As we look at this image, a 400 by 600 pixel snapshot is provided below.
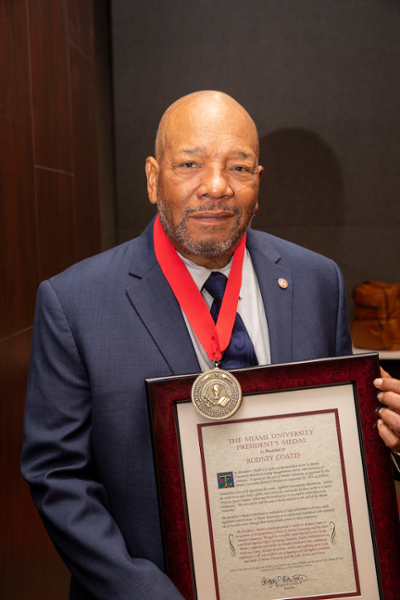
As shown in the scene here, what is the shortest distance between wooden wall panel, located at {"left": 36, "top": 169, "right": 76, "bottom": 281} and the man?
3.67 feet

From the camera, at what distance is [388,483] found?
3.26ft

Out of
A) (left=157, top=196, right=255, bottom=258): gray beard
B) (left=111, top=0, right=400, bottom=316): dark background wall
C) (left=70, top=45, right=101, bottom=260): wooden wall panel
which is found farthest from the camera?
(left=111, top=0, right=400, bottom=316): dark background wall

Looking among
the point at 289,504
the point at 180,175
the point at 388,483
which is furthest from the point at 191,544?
the point at 180,175

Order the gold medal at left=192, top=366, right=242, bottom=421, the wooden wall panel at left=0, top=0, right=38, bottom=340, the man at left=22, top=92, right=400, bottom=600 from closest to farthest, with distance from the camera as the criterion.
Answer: the gold medal at left=192, top=366, right=242, bottom=421 < the man at left=22, top=92, right=400, bottom=600 < the wooden wall panel at left=0, top=0, right=38, bottom=340

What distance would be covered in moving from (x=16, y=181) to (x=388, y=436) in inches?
63.4

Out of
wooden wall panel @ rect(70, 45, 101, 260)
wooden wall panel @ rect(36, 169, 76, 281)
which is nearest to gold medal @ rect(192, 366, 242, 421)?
wooden wall panel @ rect(36, 169, 76, 281)

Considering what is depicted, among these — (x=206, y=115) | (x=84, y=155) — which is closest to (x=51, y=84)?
(x=84, y=155)

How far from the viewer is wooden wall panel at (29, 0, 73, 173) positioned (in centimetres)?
222

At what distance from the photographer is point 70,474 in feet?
3.57

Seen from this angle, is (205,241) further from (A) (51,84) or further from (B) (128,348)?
(A) (51,84)

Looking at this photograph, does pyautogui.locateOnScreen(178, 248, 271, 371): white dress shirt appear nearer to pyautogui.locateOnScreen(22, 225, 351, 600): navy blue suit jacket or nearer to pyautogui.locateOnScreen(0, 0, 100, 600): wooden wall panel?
pyautogui.locateOnScreen(22, 225, 351, 600): navy blue suit jacket

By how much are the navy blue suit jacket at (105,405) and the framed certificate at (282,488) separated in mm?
138

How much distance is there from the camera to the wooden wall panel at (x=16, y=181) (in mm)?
1848

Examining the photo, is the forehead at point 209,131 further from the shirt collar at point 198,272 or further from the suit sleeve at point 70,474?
the suit sleeve at point 70,474
